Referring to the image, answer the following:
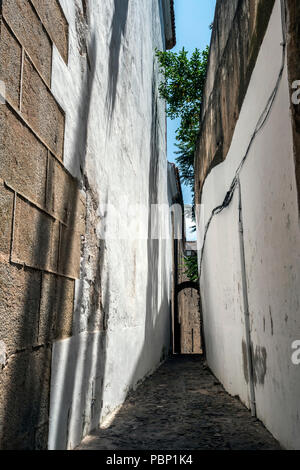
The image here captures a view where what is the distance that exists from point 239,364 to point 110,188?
6.11 ft

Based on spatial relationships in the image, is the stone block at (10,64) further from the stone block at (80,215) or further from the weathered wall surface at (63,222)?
the stone block at (80,215)

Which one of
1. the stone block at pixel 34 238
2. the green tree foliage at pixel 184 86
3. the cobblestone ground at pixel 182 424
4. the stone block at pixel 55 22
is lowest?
the cobblestone ground at pixel 182 424

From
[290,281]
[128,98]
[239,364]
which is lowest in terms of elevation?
[239,364]

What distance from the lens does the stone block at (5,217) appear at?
146cm

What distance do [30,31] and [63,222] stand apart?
86 cm

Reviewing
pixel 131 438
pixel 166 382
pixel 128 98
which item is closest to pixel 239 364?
pixel 131 438

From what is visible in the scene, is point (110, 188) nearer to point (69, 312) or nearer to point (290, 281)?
point (69, 312)

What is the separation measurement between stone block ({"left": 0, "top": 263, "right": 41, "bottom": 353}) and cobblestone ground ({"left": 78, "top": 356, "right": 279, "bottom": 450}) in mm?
1012

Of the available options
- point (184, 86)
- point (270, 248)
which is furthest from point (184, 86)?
point (270, 248)

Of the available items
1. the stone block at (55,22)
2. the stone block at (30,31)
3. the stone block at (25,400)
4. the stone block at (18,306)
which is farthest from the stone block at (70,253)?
the stone block at (55,22)

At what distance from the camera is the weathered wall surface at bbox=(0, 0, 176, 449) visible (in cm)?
155

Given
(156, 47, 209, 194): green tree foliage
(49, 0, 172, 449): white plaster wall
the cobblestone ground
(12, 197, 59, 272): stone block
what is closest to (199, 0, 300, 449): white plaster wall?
the cobblestone ground

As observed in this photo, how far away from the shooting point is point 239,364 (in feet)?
12.2

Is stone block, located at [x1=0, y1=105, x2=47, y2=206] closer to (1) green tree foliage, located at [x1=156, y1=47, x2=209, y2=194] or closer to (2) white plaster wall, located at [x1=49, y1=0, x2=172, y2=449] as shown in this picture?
(2) white plaster wall, located at [x1=49, y1=0, x2=172, y2=449]
